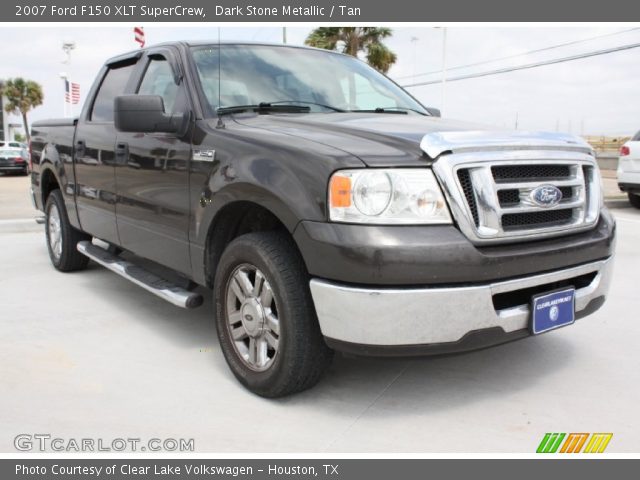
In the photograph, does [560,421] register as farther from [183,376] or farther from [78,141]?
[78,141]

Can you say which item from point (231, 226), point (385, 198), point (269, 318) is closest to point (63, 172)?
point (231, 226)

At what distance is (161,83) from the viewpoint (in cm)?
395

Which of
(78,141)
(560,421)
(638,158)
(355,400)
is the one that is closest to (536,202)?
(560,421)

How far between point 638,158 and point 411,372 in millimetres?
9083

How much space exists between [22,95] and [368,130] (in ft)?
206

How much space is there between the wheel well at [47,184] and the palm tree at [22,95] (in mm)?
56721

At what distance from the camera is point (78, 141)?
4.88 metres

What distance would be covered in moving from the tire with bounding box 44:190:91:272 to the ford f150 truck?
5.94ft

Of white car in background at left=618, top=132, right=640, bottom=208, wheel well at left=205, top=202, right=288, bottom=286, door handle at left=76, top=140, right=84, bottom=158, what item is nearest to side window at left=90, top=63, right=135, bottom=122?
door handle at left=76, top=140, right=84, bottom=158

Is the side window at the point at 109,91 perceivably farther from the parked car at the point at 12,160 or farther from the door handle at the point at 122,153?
the parked car at the point at 12,160

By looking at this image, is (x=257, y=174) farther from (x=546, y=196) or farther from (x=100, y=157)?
(x=100, y=157)

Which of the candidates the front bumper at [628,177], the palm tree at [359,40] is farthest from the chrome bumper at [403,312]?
the palm tree at [359,40]

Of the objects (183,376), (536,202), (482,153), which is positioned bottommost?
(183,376)

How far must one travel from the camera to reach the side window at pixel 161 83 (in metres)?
3.75
